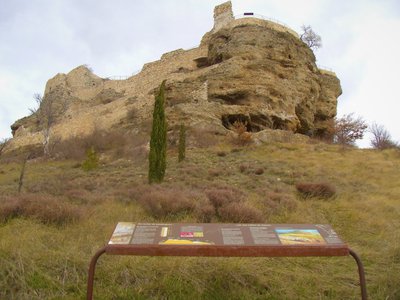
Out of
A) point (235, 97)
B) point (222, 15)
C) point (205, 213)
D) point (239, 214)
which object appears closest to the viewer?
point (239, 214)

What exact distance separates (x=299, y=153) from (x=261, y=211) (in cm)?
1120

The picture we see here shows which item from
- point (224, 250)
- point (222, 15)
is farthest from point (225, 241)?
point (222, 15)

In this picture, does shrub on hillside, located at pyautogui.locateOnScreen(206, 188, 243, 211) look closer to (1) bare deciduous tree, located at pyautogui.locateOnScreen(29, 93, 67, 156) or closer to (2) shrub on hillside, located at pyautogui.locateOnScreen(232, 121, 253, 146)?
(2) shrub on hillside, located at pyautogui.locateOnScreen(232, 121, 253, 146)

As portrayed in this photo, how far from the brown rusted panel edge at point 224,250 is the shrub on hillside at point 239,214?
3.29 m

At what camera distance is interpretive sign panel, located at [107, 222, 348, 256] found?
369 centimetres

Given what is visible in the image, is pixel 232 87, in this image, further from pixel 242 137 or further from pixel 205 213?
pixel 205 213

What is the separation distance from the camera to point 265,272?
16.0 feet

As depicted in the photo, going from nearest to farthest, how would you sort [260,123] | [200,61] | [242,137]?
[242,137] → [260,123] → [200,61]

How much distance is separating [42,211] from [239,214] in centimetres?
331

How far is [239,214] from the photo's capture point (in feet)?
23.3

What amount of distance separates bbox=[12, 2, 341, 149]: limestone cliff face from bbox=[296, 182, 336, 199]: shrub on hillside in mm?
11669

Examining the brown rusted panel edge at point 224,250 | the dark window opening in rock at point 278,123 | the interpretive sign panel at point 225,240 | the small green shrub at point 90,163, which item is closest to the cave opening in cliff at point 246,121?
the dark window opening in rock at point 278,123

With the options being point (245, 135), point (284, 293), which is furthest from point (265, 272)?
point (245, 135)

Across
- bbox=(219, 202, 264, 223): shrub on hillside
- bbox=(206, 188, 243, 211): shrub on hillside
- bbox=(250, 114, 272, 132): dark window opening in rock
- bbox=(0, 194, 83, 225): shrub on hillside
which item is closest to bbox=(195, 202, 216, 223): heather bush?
bbox=(219, 202, 264, 223): shrub on hillside
